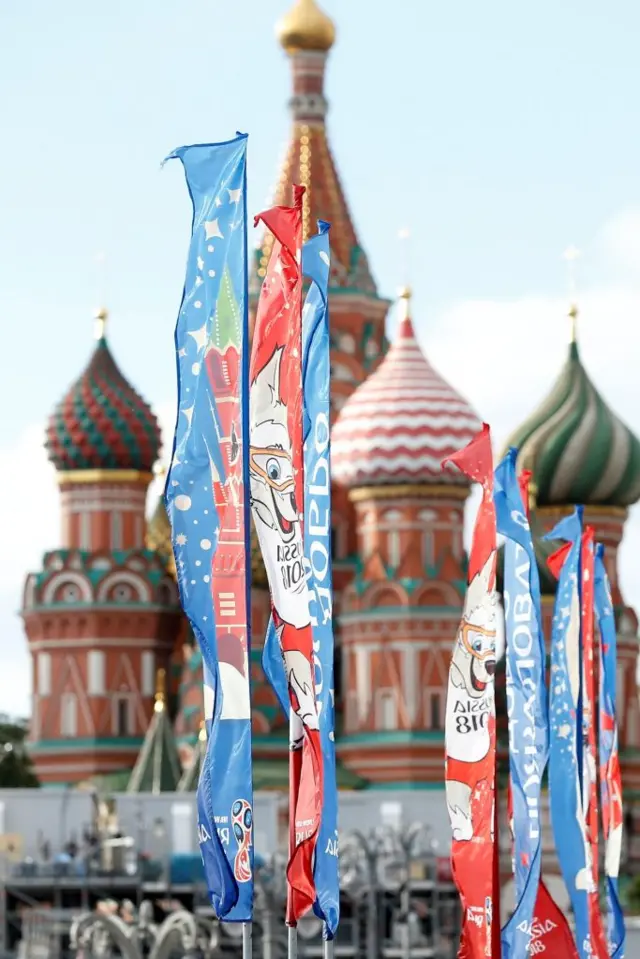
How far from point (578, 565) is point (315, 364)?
7865 millimetres

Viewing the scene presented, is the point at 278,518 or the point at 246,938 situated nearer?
the point at 246,938

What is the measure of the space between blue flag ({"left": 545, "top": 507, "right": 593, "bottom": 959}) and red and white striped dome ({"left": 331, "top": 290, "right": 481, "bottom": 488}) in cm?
3853

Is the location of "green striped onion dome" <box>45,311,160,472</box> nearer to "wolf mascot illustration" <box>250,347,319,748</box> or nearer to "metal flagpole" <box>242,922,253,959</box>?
"wolf mascot illustration" <box>250,347,319,748</box>

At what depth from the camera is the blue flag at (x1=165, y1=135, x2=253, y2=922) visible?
1797 cm

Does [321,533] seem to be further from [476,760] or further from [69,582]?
[69,582]

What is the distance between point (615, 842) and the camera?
28.7 m

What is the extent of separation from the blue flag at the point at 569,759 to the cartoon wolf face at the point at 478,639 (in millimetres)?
3255

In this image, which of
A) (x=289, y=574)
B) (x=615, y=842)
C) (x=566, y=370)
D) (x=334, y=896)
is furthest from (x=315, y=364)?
(x=566, y=370)

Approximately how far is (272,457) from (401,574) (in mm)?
47108

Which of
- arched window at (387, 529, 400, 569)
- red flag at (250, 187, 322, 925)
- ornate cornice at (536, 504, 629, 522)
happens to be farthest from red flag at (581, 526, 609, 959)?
ornate cornice at (536, 504, 629, 522)

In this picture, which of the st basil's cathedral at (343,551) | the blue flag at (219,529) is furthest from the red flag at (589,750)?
the st basil's cathedral at (343,551)

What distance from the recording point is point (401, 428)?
218 ft

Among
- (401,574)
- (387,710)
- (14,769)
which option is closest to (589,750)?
(387,710)

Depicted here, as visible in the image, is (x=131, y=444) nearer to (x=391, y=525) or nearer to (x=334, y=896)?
(x=391, y=525)
